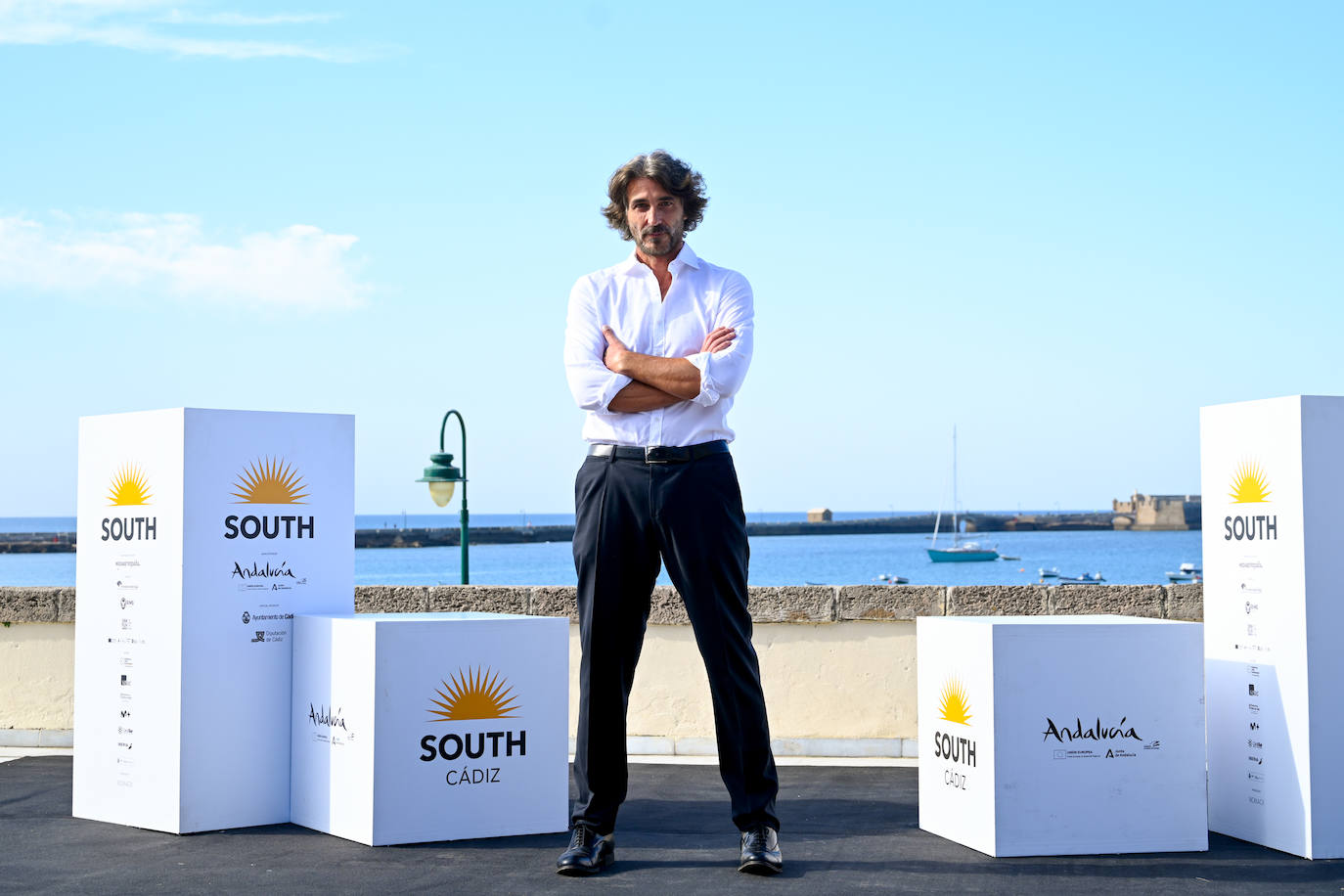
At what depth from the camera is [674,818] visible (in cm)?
448

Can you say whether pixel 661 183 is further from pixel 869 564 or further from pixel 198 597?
pixel 869 564

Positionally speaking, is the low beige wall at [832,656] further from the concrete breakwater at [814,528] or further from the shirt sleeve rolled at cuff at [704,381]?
the concrete breakwater at [814,528]

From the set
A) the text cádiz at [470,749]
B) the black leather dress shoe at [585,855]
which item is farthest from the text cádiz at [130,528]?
the black leather dress shoe at [585,855]

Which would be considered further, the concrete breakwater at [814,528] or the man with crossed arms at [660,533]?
the concrete breakwater at [814,528]

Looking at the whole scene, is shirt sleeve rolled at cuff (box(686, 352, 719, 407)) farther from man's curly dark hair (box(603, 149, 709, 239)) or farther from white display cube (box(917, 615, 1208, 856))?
white display cube (box(917, 615, 1208, 856))

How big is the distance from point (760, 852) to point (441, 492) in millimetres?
10092

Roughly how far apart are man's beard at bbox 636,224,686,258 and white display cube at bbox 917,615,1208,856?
147cm

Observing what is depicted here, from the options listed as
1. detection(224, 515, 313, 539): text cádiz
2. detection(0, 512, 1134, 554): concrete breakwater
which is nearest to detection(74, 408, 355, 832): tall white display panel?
detection(224, 515, 313, 539): text cádiz

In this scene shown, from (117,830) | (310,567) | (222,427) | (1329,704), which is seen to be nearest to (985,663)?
(1329,704)

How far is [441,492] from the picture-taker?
1334 centimetres

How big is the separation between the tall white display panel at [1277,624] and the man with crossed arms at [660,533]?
1536 mm

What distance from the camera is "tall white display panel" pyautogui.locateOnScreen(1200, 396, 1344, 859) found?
3836 mm

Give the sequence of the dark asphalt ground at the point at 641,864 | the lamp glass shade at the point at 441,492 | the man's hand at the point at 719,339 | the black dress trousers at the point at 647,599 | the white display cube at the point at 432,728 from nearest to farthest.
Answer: the dark asphalt ground at the point at 641,864
the black dress trousers at the point at 647,599
the man's hand at the point at 719,339
the white display cube at the point at 432,728
the lamp glass shade at the point at 441,492

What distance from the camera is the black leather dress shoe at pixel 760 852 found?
142 inches
